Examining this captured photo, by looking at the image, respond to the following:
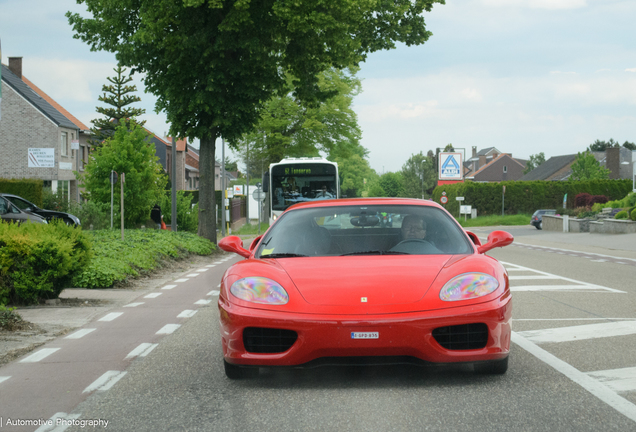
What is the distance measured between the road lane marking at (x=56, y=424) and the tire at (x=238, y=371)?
1085 millimetres

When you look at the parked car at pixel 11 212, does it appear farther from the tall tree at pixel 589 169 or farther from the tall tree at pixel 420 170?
the tall tree at pixel 420 170

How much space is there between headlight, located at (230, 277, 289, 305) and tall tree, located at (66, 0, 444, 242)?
1542cm

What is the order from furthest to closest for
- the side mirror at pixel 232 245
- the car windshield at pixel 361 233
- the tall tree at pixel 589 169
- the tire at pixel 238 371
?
the tall tree at pixel 589 169 → the side mirror at pixel 232 245 → the car windshield at pixel 361 233 → the tire at pixel 238 371

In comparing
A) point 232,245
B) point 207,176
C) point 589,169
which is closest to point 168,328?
point 232,245

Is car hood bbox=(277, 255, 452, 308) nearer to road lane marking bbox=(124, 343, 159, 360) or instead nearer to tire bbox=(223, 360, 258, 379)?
tire bbox=(223, 360, 258, 379)

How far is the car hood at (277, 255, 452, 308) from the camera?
15.2 feet

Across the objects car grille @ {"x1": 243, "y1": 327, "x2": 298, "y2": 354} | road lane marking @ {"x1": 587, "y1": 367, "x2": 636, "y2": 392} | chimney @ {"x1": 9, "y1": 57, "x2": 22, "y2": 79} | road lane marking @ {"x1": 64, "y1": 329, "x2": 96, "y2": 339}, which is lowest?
road lane marking @ {"x1": 64, "y1": 329, "x2": 96, "y2": 339}

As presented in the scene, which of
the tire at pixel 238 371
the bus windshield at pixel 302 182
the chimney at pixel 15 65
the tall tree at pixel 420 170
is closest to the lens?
the tire at pixel 238 371

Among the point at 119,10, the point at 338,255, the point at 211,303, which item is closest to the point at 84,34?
the point at 119,10

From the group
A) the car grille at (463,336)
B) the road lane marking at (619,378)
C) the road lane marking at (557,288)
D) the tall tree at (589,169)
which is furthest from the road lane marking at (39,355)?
the tall tree at (589,169)

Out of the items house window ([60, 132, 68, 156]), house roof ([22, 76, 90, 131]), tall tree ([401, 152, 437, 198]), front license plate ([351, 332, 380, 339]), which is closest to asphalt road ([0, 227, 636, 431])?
front license plate ([351, 332, 380, 339])

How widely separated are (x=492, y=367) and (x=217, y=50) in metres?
16.7

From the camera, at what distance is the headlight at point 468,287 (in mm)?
4676

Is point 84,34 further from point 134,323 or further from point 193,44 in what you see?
point 134,323
